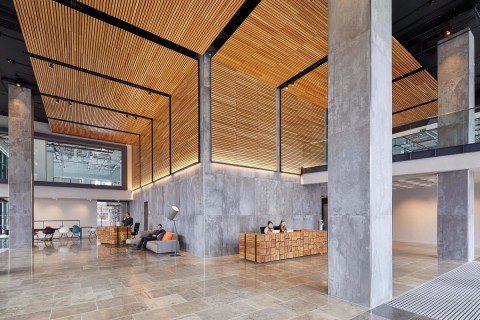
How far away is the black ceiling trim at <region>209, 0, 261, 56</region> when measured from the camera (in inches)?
267

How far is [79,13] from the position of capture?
6.61m

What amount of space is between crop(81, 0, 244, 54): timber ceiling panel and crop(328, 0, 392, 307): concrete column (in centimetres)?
289

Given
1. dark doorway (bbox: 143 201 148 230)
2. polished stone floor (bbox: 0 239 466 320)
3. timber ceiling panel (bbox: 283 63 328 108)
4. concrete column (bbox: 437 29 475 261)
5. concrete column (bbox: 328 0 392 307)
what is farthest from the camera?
dark doorway (bbox: 143 201 148 230)

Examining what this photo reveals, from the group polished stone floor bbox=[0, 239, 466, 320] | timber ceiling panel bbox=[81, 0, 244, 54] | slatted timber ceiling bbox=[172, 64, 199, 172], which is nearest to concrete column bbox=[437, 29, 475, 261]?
polished stone floor bbox=[0, 239, 466, 320]

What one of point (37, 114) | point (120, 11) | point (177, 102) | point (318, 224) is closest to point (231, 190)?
point (177, 102)

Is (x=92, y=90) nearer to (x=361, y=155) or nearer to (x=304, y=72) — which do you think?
(x=304, y=72)

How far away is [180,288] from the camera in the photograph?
5.25m

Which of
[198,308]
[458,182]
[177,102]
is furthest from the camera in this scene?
[177,102]

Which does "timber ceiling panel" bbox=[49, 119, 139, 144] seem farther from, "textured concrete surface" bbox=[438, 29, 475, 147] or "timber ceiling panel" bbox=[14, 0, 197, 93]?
"textured concrete surface" bbox=[438, 29, 475, 147]

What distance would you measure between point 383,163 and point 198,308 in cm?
382

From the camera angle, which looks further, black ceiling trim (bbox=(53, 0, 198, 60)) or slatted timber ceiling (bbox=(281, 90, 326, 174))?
slatted timber ceiling (bbox=(281, 90, 326, 174))

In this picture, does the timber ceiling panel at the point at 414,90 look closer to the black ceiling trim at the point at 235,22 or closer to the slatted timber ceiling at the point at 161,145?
the black ceiling trim at the point at 235,22

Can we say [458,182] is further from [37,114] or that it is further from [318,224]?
[37,114]

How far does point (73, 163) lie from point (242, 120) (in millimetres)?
14031
